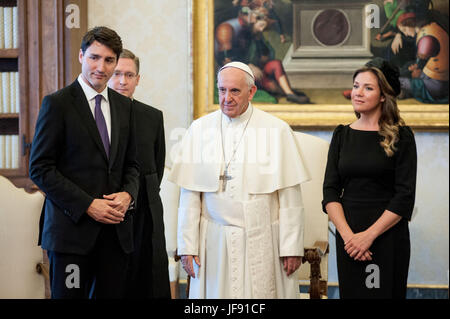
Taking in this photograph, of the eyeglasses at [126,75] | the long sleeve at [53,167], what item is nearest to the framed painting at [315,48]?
the eyeglasses at [126,75]

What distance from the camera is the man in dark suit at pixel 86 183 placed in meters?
2.67

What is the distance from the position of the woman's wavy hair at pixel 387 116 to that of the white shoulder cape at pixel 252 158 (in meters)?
0.47

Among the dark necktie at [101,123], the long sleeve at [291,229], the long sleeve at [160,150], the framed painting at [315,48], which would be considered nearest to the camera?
the dark necktie at [101,123]

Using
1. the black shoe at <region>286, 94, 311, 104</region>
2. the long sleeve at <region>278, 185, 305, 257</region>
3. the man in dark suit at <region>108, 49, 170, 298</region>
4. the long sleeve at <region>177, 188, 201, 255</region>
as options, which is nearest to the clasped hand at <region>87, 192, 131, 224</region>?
the long sleeve at <region>177, 188, 201, 255</region>

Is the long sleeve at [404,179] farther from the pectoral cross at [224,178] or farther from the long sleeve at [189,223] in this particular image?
the long sleeve at [189,223]

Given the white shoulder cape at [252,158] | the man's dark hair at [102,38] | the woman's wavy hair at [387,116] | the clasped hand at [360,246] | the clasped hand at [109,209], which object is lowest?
the clasped hand at [360,246]

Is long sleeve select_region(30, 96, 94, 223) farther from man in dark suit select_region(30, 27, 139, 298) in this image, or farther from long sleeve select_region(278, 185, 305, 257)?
long sleeve select_region(278, 185, 305, 257)

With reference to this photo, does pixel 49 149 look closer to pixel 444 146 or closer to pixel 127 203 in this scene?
pixel 127 203

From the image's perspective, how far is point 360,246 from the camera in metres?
3.06

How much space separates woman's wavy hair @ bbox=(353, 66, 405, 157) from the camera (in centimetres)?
313

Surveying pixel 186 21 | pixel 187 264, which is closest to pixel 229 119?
pixel 187 264

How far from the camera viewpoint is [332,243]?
16.9 ft

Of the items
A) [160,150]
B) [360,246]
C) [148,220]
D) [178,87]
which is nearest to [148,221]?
[148,220]

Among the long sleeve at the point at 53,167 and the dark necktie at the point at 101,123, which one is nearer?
the long sleeve at the point at 53,167
